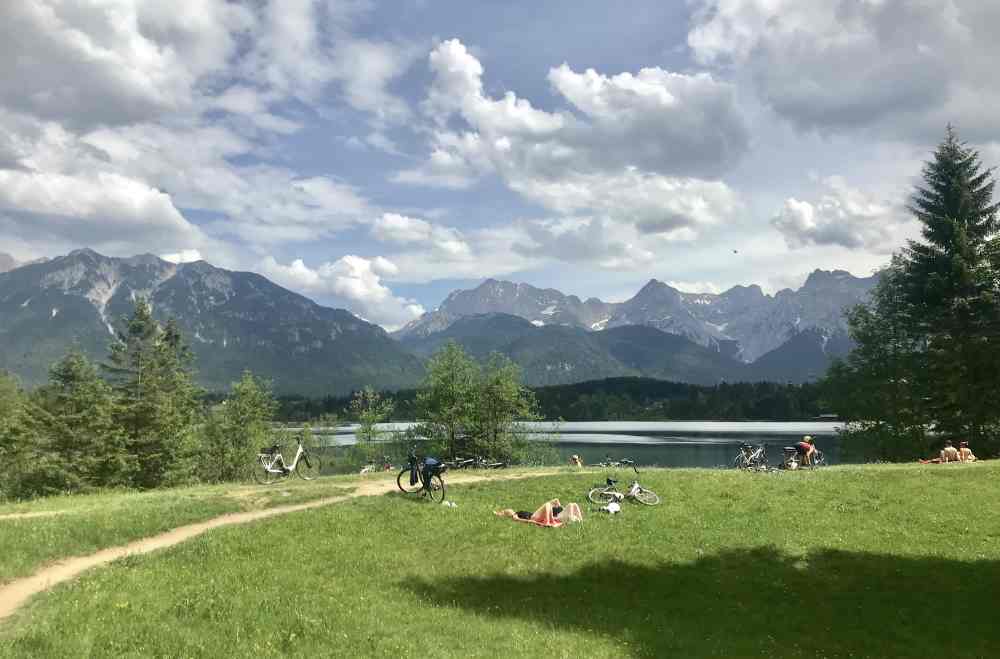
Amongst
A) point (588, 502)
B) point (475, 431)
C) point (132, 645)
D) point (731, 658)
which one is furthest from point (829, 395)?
point (132, 645)

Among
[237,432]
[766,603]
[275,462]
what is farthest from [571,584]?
[237,432]

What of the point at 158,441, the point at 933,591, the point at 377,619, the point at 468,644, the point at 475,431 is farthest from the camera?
the point at 475,431

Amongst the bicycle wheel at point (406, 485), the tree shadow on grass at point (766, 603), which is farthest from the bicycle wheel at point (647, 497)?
the bicycle wheel at point (406, 485)

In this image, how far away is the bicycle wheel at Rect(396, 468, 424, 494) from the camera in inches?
1139

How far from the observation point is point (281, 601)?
50.6 ft

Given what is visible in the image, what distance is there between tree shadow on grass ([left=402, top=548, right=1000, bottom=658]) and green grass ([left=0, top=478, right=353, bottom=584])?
11.2 m

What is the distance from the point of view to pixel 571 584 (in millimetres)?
19672

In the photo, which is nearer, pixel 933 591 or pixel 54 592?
pixel 54 592

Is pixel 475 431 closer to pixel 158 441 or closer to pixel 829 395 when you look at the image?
pixel 158 441

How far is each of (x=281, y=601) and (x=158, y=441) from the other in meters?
51.6

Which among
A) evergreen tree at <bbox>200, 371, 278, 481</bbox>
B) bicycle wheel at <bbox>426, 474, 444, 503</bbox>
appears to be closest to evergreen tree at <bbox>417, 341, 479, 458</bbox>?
evergreen tree at <bbox>200, 371, 278, 481</bbox>

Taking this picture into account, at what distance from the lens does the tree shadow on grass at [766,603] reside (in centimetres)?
1555

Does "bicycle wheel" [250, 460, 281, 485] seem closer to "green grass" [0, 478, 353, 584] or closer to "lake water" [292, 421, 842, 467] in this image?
"green grass" [0, 478, 353, 584]

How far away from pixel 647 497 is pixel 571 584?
1025cm
